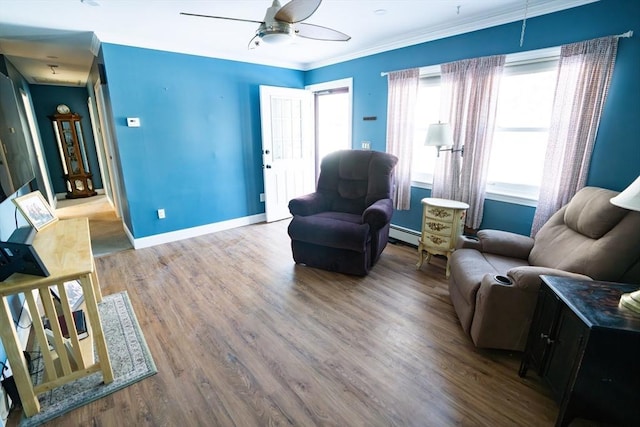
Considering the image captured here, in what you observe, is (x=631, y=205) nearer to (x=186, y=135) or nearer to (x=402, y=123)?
(x=402, y=123)

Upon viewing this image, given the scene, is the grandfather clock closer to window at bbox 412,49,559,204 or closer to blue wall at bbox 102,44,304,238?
blue wall at bbox 102,44,304,238

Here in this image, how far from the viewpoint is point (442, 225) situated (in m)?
2.91

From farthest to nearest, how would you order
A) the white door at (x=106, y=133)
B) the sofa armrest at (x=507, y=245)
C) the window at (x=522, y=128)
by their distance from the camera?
the white door at (x=106, y=133), the window at (x=522, y=128), the sofa armrest at (x=507, y=245)

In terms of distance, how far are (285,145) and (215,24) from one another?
6.55 feet

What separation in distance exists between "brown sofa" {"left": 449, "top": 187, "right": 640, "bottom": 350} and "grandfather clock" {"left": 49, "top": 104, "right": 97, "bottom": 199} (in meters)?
7.90

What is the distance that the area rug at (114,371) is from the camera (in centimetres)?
159

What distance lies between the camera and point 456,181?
10.4 ft

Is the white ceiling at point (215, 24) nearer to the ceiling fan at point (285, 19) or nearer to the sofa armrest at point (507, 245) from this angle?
the ceiling fan at point (285, 19)

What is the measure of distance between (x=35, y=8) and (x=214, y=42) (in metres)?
1.60

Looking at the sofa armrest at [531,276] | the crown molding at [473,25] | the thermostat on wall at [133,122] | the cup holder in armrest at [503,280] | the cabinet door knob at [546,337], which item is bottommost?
the cabinet door knob at [546,337]

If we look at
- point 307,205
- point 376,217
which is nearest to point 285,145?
point 307,205

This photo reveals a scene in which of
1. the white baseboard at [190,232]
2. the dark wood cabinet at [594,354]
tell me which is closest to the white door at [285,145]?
the white baseboard at [190,232]

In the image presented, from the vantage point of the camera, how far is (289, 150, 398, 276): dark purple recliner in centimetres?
286

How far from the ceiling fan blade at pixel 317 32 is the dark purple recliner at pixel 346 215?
1382 mm
